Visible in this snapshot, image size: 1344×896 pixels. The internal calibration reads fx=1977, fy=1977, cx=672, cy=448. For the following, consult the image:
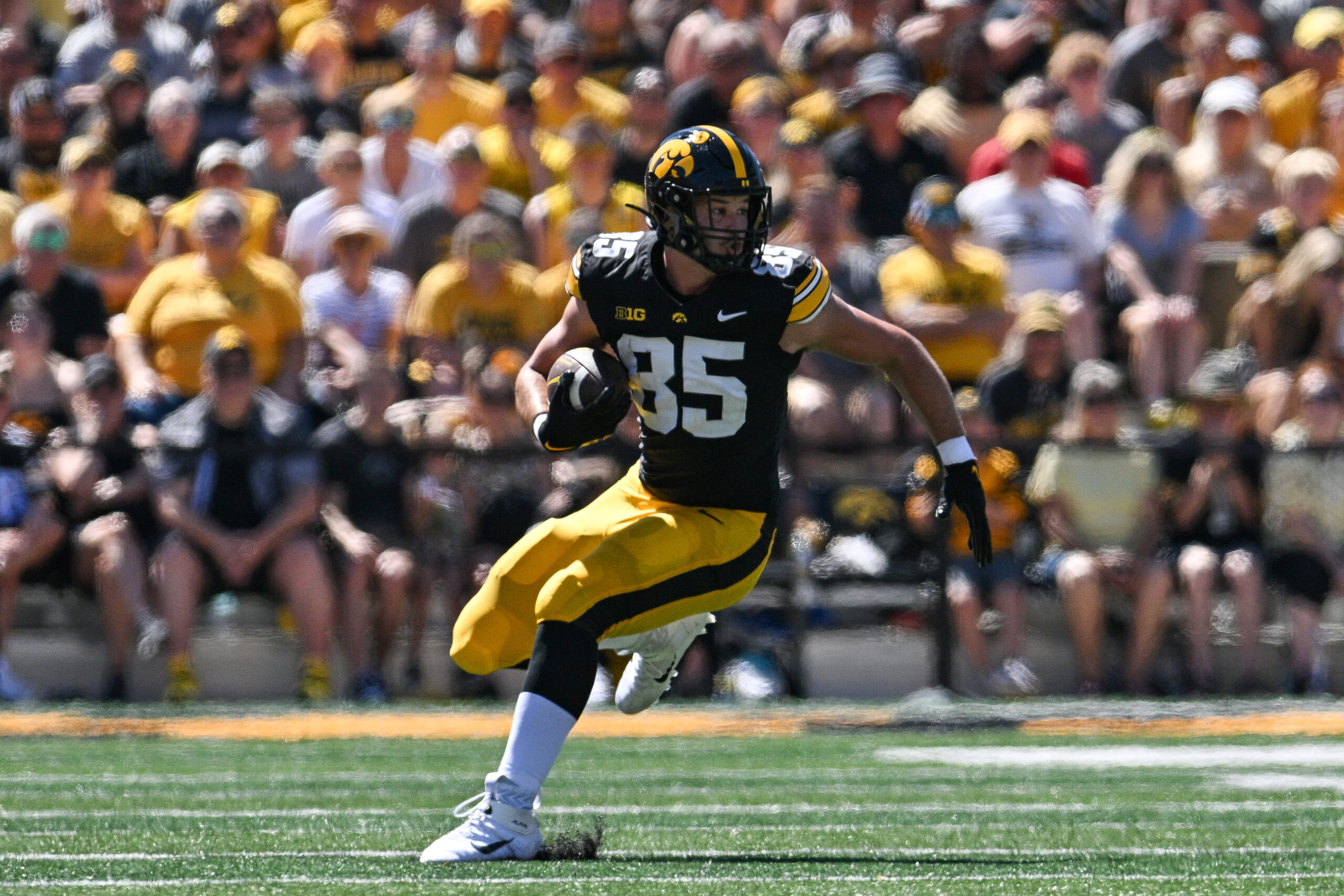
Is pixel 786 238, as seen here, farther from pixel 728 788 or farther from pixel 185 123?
pixel 728 788

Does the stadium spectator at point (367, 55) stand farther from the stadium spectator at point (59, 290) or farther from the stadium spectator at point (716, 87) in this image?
the stadium spectator at point (59, 290)

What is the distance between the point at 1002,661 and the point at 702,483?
5104 mm

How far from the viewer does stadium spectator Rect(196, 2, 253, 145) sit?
1256 cm

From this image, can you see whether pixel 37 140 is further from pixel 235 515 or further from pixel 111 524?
pixel 235 515

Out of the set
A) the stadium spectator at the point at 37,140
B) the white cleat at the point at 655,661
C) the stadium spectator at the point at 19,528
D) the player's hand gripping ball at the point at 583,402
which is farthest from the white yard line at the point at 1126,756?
the stadium spectator at the point at 37,140

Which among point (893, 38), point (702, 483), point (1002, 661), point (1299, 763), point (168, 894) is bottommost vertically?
point (1002, 661)

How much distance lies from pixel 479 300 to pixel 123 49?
3997mm

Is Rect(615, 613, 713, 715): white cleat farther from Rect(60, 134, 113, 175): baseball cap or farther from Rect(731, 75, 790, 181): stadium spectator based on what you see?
Rect(60, 134, 113, 175): baseball cap

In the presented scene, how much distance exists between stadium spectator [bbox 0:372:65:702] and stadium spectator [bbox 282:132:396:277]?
90.3 inches

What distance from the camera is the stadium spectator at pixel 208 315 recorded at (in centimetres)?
1055

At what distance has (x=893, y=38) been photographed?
13.2m

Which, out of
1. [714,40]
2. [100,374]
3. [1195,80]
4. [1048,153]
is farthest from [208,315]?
[1195,80]

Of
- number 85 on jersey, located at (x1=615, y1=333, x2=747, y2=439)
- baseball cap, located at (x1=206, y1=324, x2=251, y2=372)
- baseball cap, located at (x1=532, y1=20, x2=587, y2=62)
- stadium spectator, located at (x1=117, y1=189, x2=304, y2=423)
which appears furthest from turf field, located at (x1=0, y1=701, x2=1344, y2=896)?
baseball cap, located at (x1=532, y1=20, x2=587, y2=62)

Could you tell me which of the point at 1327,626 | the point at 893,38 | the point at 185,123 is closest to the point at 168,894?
the point at 1327,626
